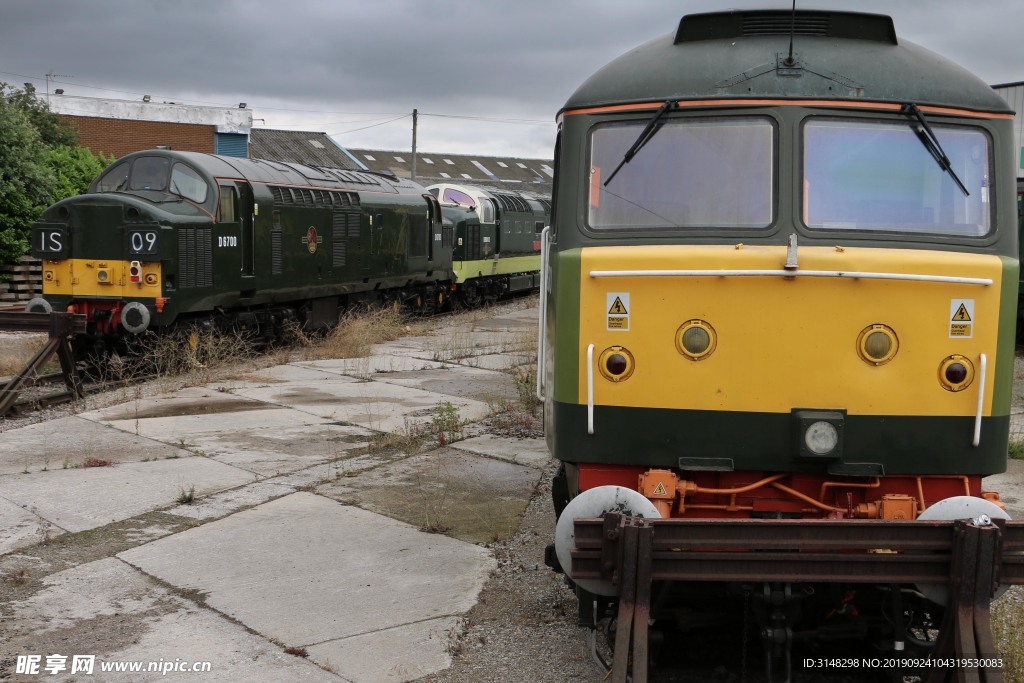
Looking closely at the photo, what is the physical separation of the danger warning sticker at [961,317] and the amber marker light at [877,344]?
24cm

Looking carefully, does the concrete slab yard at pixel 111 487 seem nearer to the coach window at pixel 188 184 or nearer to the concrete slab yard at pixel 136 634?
the concrete slab yard at pixel 136 634

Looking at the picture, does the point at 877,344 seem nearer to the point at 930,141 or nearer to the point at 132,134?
the point at 930,141

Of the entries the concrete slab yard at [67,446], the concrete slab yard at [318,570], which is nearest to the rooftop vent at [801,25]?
the concrete slab yard at [318,570]

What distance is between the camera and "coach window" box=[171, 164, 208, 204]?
1398cm

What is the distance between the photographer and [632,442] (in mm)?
4680

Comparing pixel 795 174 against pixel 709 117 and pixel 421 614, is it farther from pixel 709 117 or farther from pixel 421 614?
pixel 421 614

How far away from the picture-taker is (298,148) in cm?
4641

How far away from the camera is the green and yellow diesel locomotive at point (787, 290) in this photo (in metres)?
4.48

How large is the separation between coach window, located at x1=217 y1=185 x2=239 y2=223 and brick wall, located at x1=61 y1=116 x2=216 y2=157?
2657cm

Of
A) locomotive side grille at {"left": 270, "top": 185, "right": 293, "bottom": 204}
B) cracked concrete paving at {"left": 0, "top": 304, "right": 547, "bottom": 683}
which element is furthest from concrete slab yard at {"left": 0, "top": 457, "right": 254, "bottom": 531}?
locomotive side grille at {"left": 270, "top": 185, "right": 293, "bottom": 204}

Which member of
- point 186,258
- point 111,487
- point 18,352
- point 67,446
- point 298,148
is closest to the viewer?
point 111,487

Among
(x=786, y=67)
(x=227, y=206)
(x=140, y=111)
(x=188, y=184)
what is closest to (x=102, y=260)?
(x=188, y=184)

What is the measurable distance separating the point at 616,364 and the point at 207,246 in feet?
33.6

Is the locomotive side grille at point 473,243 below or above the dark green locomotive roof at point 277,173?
below
